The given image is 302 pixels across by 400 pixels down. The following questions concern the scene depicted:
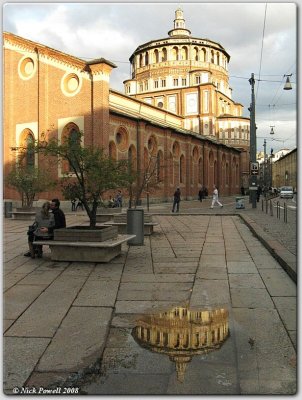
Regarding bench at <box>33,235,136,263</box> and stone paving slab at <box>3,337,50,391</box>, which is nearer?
stone paving slab at <box>3,337,50,391</box>

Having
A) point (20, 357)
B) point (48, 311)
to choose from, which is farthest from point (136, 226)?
point (20, 357)

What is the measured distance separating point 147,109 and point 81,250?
37492 millimetres

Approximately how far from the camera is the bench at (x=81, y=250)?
7.79 m

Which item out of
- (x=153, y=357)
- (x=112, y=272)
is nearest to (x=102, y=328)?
(x=153, y=357)

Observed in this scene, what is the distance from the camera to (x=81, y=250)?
7.95 m

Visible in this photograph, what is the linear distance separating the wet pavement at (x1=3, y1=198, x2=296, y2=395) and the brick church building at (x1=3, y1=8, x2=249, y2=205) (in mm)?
4852

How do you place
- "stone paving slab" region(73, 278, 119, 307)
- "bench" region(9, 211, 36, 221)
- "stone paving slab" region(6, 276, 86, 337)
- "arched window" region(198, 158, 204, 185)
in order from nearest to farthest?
1. "stone paving slab" region(6, 276, 86, 337)
2. "stone paving slab" region(73, 278, 119, 307)
3. "bench" region(9, 211, 36, 221)
4. "arched window" region(198, 158, 204, 185)

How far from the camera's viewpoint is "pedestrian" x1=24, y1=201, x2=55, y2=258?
838 cm

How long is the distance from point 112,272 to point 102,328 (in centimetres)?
281

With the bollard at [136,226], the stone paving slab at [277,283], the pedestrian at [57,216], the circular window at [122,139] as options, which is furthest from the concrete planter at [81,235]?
the circular window at [122,139]

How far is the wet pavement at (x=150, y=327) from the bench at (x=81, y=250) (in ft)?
0.57

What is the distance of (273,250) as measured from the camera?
8.57 m

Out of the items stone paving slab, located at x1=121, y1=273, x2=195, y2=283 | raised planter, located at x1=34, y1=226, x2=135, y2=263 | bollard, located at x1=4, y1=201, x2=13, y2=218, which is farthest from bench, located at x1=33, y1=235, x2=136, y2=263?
bollard, located at x1=4, y1=201, x2=13, y2=218

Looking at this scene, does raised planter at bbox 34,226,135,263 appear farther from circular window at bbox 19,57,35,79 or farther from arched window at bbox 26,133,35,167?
circular window at bbox 19,57,35,79
